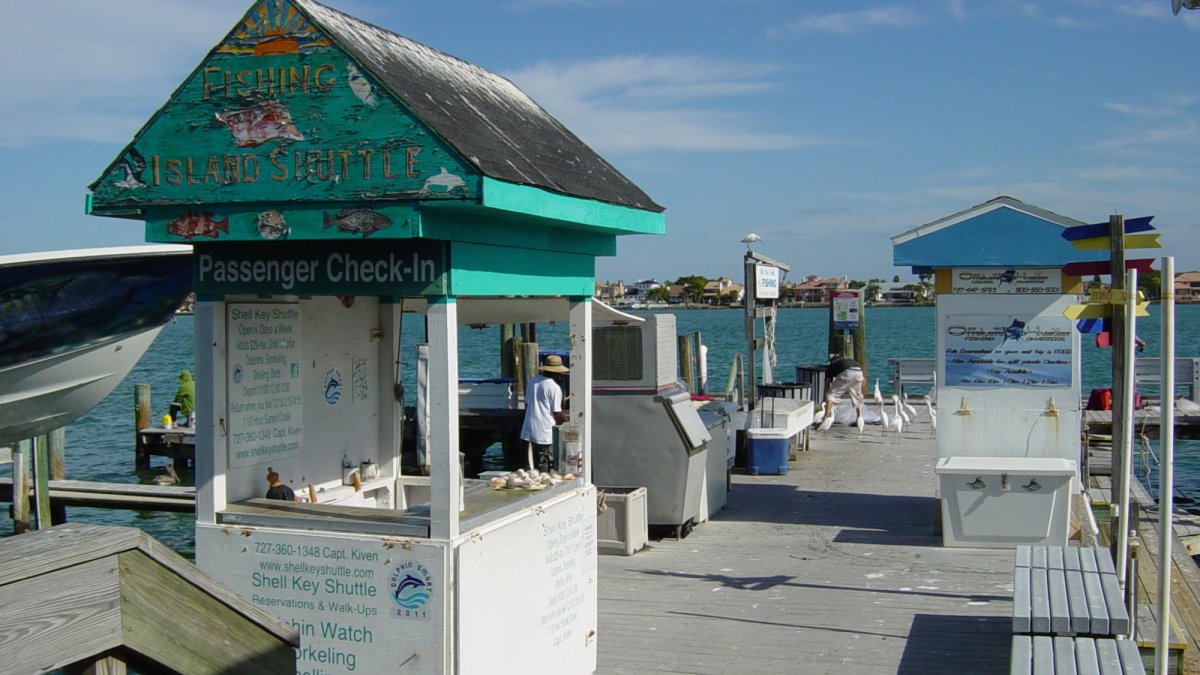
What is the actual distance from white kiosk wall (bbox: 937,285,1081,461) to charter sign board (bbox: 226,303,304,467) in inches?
→ 256

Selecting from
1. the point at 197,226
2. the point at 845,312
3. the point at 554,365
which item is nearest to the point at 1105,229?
the point at 197,226

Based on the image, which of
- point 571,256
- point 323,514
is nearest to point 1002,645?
point 571,256

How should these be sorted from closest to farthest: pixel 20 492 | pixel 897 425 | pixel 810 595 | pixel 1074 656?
pixel 1074 656 → pixel 810 595 → pixel 20 492 → pixel 897 425

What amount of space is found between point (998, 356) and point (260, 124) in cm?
769

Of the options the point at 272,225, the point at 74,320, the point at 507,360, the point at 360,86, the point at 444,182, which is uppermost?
the point at 360,86

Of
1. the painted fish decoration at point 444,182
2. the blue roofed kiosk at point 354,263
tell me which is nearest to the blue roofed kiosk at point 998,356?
the blue roofed kiosk at point 354,263

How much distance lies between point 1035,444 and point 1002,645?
3.48 metres

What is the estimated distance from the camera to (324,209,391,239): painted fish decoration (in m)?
5.08

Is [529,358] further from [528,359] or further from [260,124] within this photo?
[260,124]

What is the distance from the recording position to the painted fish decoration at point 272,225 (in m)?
5.23

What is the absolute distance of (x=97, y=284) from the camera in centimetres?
1005

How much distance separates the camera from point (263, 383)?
20.8 feet

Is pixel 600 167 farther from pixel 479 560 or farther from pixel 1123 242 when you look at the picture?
pixel 1123 242

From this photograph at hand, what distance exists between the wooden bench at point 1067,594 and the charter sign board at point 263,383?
13.5 ft
